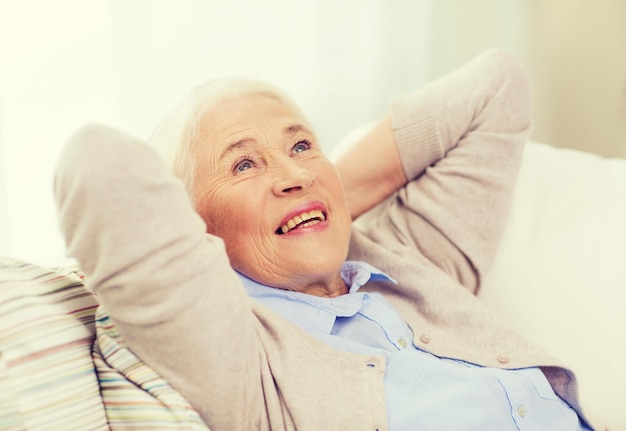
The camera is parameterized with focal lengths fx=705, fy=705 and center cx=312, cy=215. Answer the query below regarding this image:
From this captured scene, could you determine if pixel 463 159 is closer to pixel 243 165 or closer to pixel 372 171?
pixel 372 171

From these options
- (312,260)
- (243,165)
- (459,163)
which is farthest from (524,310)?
(243,165)

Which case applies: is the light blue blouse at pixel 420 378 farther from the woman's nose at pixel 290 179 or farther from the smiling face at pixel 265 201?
the woman's nose at pixel 290 179

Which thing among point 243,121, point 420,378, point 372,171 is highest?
point 243,121

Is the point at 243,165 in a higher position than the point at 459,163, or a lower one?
higher

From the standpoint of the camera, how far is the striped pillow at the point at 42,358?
828 mm

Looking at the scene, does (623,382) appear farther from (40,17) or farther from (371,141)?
(40,17)

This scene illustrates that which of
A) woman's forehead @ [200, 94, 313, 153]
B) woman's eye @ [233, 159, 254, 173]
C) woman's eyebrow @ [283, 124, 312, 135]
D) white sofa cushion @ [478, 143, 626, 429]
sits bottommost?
white sofa cushion @ [478, 143, 626, 429]

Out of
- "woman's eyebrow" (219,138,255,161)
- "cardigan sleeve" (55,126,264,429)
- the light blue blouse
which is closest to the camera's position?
"cardigan sleeve" (55,126,264,429)

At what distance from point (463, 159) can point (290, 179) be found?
16.8 inches

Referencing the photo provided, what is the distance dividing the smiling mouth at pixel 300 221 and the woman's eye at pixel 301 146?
13cm

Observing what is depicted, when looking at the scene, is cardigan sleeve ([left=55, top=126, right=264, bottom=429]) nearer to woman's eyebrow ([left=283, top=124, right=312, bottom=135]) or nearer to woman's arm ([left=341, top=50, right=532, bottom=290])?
woman's eyebrow ([left=283, top=124, right=312, bottom=135])

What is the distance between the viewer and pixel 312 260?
1.11m

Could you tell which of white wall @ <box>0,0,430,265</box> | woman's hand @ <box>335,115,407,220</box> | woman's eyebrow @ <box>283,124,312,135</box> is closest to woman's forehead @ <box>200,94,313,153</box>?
woman's eyebrow @ <box>283,124,312,135</box>

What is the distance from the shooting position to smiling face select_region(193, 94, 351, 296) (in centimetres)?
112
